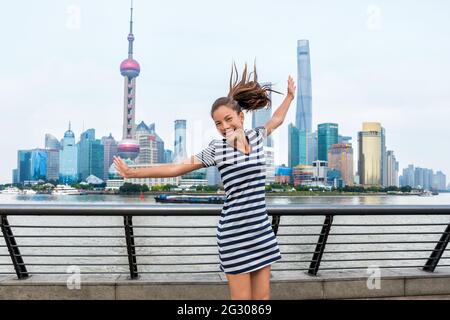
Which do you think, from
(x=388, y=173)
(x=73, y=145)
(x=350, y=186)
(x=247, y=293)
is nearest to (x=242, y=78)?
(x=247, y=293)

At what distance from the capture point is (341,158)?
46.9 metres

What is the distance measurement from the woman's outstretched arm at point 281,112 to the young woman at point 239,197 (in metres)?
0.23

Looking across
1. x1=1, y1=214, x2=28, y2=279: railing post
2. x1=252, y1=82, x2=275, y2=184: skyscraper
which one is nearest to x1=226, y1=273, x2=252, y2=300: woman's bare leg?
x1=252, y1=82, x2=275, y2=184: skyscraper

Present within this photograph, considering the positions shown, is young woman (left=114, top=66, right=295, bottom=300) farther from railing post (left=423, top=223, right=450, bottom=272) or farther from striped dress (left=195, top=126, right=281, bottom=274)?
railing post (left=423, top=223, right=450, bottom=272)

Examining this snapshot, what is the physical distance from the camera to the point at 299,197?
38.3 metres

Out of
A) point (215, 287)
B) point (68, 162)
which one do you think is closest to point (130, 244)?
point (215, 287)

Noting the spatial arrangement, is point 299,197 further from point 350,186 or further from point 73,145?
point 73,145

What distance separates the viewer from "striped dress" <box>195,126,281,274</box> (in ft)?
7.02

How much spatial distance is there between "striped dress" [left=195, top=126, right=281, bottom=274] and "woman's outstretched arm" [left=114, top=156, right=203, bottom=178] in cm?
7

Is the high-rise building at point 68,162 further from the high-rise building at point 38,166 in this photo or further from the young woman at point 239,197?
the young woman at point 239,197

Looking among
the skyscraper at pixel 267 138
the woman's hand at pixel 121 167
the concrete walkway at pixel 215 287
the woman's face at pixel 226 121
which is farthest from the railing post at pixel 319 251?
the woman's hand at pixel 121 167

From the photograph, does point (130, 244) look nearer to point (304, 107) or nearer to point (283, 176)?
point (283, 176)
